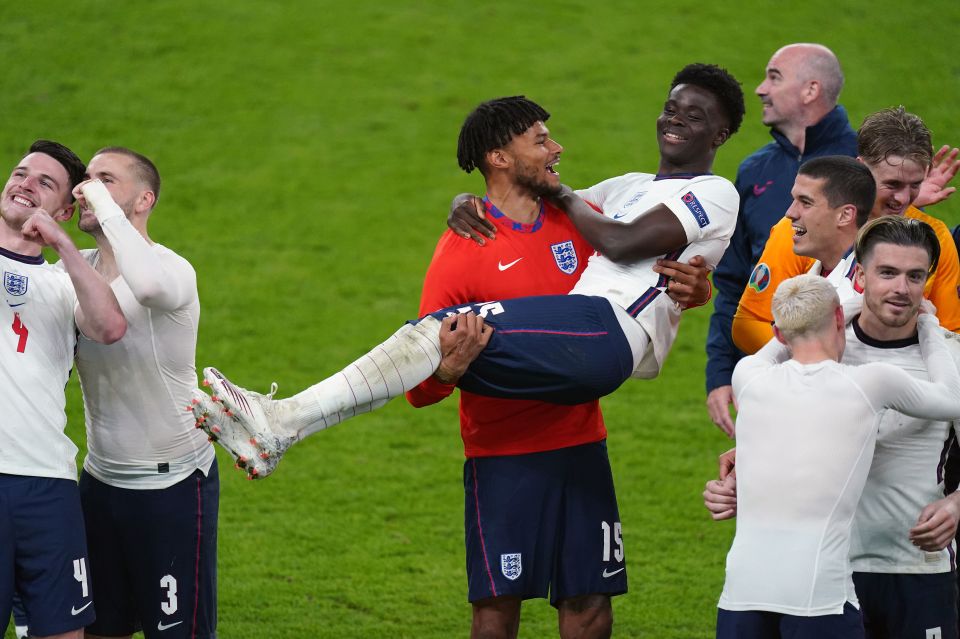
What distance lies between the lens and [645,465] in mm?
8609

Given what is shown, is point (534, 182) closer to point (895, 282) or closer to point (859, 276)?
point (859, 276)

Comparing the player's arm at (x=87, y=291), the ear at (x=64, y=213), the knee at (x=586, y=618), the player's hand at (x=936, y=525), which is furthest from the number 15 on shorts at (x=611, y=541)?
the ear at (x=64, y=213)

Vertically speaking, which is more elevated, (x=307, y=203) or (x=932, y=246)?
(x=307, y=203)

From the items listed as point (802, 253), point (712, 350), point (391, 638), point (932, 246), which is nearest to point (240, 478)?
point (391, 638)

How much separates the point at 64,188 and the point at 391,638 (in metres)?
2.82

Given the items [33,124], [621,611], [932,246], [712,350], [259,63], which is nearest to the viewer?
[932,246]

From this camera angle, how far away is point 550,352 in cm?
409

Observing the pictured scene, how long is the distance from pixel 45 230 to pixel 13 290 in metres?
0.28

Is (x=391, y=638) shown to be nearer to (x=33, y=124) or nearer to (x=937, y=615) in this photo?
(x=937, y=615)

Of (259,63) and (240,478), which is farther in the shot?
(259,63)

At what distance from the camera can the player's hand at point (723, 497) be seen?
3.97 metres

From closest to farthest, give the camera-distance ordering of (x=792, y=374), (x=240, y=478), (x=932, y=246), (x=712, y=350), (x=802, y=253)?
1. (x=792, y=374)
2. (x=932, y=246)
3. (x=802, y=253)
4. (x=712, y=350)
5. (x=240, y=478)

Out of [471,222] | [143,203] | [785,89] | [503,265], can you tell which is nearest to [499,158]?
[471,222]

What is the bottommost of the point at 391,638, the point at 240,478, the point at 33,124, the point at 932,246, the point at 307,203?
the point at 391,638
